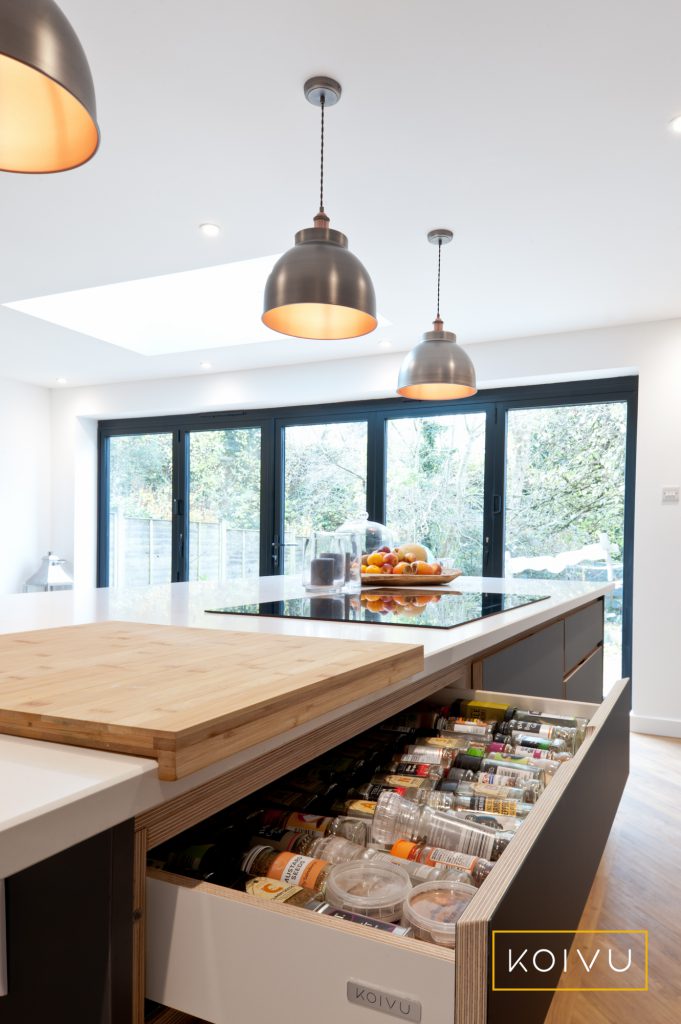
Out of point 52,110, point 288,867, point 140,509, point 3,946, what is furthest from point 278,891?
point 140,509

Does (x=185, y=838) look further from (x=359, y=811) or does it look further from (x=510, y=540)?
(x=510, y=540)

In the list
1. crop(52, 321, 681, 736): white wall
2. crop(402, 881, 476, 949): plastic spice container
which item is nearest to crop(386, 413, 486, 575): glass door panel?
crop(52, 321, 681, 736): white wall

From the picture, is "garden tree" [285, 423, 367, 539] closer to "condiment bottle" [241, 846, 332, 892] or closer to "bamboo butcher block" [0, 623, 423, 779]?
"bamboo butcher block" [0, 623, 423, 779]

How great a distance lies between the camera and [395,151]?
2256 millimetres

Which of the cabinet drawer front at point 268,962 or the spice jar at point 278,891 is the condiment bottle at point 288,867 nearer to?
the spice jar at point 278,891

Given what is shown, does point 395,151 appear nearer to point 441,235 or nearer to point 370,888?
point 441,235

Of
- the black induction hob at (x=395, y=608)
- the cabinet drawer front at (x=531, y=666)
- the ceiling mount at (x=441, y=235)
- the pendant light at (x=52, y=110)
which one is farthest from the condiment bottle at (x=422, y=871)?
the ceiling mount at (x=441, y=235)

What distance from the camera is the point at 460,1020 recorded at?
21.9 inches

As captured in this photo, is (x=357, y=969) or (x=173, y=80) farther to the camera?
(x=173, y=80)

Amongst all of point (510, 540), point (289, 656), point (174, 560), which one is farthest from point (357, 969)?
point (174, 560)

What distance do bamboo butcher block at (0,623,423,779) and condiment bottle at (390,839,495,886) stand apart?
19 cm

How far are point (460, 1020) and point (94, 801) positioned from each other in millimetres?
339

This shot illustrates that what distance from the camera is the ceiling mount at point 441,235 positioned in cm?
285

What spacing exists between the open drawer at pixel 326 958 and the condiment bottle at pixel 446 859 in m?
0.07
